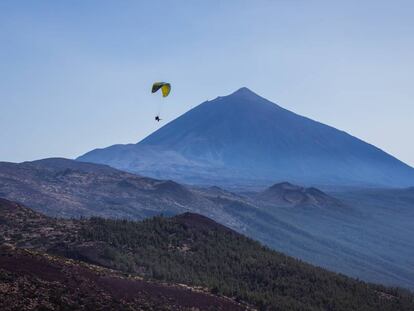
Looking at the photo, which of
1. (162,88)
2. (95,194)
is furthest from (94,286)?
(95,194)

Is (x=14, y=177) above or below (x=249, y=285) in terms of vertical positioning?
above

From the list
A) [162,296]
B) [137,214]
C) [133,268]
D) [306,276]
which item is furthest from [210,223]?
[137,214]

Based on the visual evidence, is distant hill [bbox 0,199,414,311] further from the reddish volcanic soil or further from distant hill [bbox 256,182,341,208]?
distant hill [bbox 256,182,341,208]

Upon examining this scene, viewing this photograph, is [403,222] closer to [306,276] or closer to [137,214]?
[137,214]

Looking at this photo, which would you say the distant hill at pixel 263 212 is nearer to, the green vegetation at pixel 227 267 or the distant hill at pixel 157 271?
the green vegetation at pixel 227 267

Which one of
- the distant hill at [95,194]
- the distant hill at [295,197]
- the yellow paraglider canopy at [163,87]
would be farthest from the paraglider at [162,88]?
Answer: the distant hill at [295,197]

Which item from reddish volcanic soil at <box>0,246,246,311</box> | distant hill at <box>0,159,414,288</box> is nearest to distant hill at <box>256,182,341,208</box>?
distant hill at <box>0,159,414,288</box>

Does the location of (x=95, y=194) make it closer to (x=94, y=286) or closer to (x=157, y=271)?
(x=157, y=271)
